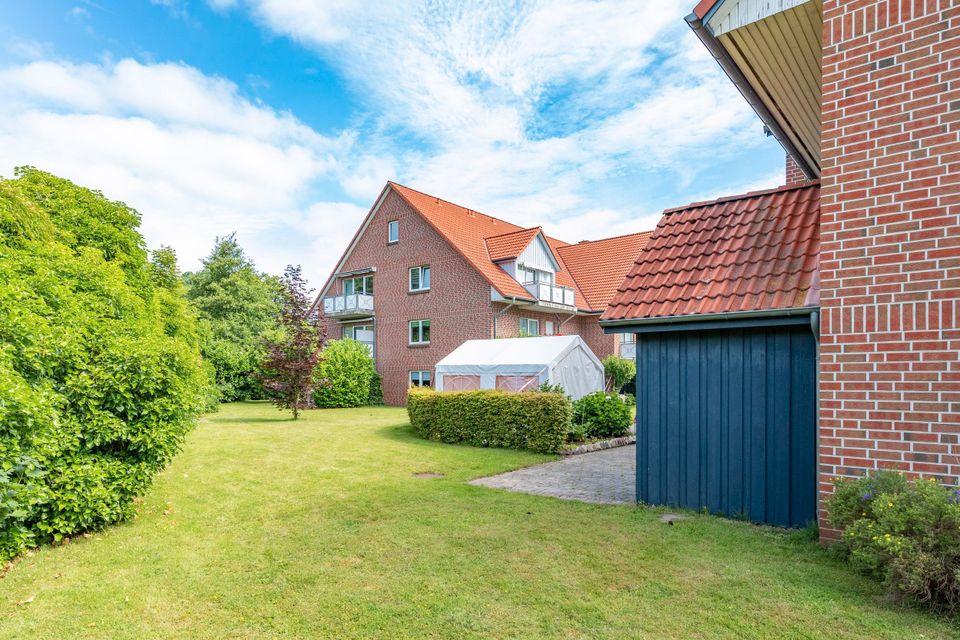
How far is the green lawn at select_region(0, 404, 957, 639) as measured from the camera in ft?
12.0

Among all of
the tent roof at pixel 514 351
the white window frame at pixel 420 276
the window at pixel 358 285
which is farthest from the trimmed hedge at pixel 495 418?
the window at pixel 358 285

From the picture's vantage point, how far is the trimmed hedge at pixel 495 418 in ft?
40.8

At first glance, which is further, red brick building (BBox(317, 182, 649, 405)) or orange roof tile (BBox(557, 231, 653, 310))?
orange roof tile (BBox(557, 231, 653, 310))

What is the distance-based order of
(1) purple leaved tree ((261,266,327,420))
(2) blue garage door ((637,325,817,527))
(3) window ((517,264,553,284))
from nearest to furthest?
(2) blue garage door ((637,325,817,527)) → (1) purple leaved tree ((261,266,327,420)) → (3) window ((517,264,553,284))

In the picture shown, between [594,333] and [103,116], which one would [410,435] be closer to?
[103,116]

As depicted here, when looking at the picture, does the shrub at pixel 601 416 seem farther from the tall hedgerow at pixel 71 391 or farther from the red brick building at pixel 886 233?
the tall hedgerow at pixel 71 391

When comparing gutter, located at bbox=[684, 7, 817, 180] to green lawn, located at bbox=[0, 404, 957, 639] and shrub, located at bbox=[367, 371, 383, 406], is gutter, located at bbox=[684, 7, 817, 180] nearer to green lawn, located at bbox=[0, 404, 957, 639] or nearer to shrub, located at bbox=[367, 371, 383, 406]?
green lawn, located at bbox=[0, 404, 957, 639]

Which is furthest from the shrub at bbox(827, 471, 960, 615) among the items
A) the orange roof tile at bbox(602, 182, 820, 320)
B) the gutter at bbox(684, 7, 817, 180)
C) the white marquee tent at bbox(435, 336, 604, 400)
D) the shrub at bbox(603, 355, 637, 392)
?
the shrub at bbox(603, 355, 637, 392)

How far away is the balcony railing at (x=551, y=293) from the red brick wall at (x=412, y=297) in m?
2.80

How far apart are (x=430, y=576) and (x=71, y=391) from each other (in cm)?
413

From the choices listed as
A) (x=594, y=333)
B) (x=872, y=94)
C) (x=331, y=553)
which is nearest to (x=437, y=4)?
(x=872, y=94)

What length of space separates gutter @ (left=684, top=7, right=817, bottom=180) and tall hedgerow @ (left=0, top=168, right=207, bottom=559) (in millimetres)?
7104

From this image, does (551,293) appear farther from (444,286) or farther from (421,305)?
(421,305)

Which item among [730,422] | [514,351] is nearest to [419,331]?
[514,351]
